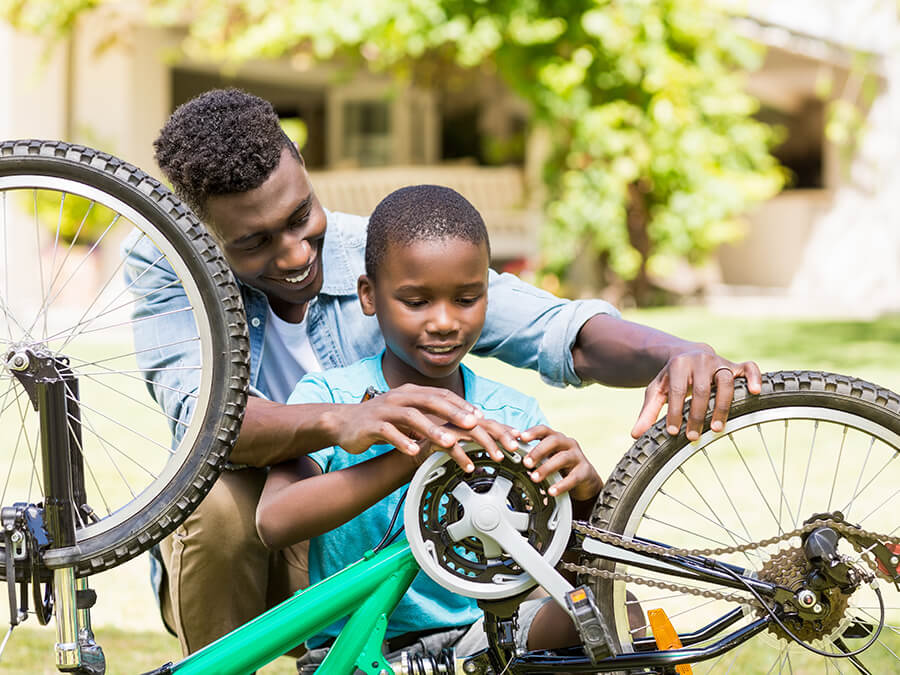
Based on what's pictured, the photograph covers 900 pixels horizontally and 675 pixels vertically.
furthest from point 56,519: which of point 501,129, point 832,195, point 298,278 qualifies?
point 501,129

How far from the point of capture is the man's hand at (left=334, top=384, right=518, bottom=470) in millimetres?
1690

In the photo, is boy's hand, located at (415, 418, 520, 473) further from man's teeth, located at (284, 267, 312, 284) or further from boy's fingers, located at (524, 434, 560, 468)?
man's teeth, located at (284, 267, 312, 284)

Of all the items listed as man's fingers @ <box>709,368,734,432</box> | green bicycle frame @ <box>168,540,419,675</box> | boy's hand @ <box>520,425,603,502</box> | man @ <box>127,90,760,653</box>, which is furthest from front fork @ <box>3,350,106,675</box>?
man's fingers @ <box>709,368,734,432</box>

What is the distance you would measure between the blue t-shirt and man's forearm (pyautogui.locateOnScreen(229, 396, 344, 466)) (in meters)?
0.14

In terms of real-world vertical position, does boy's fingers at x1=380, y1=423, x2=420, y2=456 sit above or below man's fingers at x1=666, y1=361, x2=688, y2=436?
below

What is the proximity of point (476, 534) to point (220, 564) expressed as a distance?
2.07ft

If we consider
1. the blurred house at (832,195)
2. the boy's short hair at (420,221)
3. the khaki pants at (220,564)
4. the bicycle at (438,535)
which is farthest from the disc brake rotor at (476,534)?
the blurred house at (832,195)

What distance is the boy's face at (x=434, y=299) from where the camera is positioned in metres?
1.93

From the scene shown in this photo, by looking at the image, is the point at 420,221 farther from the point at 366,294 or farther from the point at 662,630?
the point at 662,630

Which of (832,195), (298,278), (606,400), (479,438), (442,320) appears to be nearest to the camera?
(479,438)

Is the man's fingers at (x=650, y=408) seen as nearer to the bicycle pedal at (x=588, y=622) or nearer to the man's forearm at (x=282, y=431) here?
the bicycle pedal at (x=588, y=622)

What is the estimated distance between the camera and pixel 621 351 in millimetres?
2100

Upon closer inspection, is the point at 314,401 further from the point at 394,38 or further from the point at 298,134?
the point at 298,134

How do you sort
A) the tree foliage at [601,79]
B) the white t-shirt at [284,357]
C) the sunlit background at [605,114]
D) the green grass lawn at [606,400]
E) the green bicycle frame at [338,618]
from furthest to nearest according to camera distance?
the sunlit background at [605,114] < the tree foliage at [601,79] < the green grass lawn at [606,400] < the white t-shirt at [284,357] < the green bicycle frame at [338,618]
